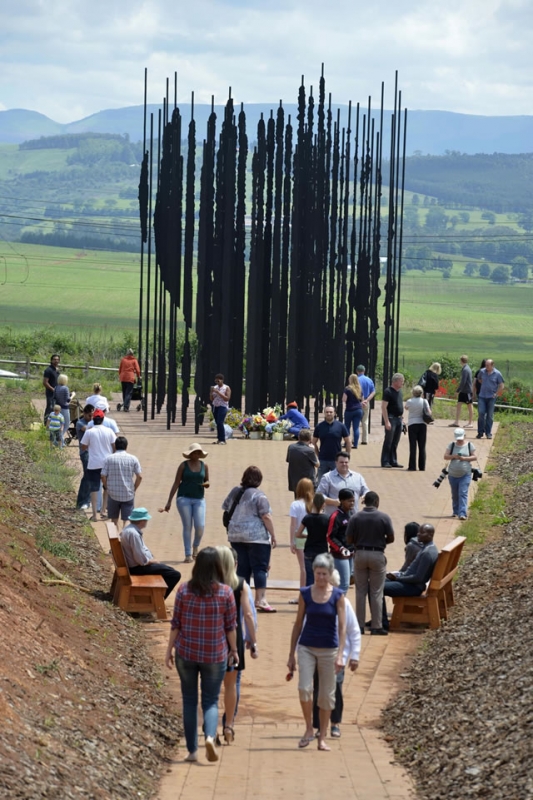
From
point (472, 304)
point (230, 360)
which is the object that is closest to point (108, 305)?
point (472, 304)

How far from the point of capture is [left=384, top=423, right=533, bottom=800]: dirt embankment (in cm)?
786

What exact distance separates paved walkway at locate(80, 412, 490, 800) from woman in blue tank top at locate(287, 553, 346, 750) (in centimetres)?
29

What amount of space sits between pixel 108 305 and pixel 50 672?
417 ft

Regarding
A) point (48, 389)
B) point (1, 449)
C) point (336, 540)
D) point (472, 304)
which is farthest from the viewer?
point (472, 304)

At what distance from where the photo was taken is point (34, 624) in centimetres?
1022

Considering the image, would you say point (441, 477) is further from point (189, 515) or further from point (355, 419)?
point (355, 419)

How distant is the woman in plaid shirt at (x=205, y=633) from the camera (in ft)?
27.8

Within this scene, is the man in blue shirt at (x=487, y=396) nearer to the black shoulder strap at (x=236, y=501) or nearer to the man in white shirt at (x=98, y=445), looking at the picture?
the man in white shirt at (x=98, y=445)

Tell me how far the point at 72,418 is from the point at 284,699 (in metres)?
16.8

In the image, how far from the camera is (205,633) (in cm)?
846

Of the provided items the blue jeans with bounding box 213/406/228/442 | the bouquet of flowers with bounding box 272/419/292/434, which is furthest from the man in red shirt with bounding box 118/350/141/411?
the blue jeans with bounding box 213/406/228/442

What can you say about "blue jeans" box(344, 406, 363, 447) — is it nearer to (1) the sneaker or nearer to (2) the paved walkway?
(2) the paved walkway

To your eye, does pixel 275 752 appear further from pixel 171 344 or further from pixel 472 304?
pixel 472 304

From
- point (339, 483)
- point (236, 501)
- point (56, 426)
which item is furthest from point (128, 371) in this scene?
point (236, 501)
